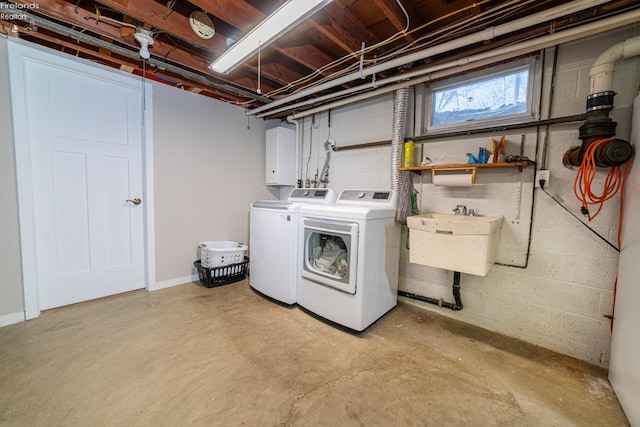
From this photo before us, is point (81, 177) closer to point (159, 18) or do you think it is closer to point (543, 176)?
point (159, 18)

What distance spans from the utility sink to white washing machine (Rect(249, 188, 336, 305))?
113cm

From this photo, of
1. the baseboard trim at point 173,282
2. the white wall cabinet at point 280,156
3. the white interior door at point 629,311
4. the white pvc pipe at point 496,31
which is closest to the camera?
the white interior door at point 629,311

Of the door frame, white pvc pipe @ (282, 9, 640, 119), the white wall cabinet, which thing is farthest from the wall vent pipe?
the door frame

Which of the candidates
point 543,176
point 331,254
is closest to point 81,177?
point 331,254

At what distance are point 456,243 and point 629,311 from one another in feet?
3.00

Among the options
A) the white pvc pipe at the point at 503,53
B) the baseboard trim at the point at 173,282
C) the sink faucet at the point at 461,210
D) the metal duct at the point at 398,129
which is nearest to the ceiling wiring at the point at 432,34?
the white pvc pipe at the point at 503,53

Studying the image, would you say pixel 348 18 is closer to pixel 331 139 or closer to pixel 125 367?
pixel 331 139

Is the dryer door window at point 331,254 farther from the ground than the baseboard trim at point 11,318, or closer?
farther from the ground

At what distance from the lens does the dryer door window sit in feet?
6.79

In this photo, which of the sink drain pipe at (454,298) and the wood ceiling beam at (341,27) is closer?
the wood ceiling beam at (341,27)

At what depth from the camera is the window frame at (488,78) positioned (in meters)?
1.96

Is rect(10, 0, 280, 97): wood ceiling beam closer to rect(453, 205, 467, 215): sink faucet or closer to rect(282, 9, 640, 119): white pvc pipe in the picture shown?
rect(282, 9, 640, 119): white pvc pipe

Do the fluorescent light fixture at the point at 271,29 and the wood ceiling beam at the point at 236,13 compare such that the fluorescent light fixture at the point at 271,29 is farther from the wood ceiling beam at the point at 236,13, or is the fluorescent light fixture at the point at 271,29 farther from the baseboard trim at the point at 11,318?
the baseboard trim at the point at 11,318

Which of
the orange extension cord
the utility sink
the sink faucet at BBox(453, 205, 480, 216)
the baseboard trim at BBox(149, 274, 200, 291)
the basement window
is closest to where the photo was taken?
the orange extension cord
